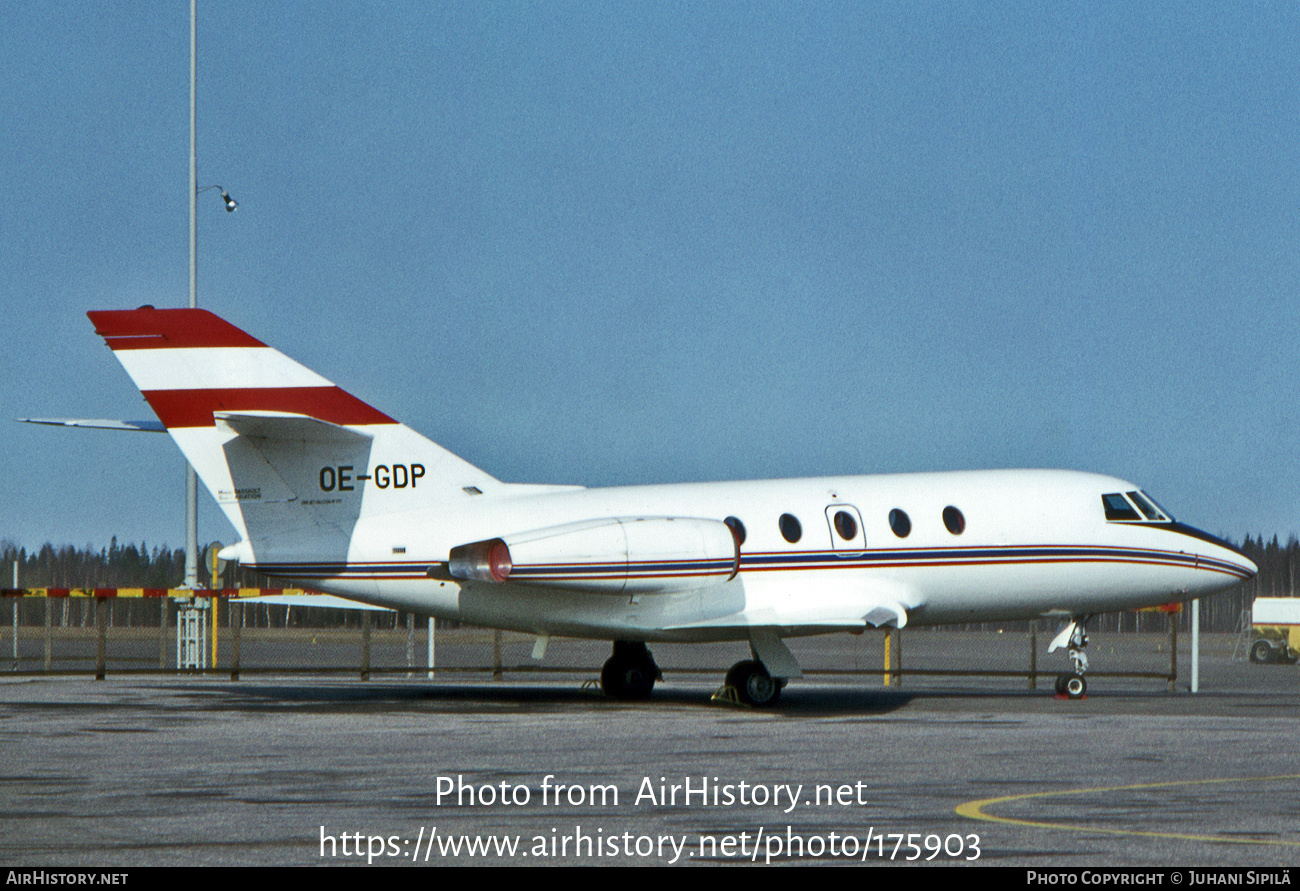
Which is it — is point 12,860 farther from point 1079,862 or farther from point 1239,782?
point 1239,782

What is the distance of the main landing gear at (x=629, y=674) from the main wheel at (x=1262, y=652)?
2788cm

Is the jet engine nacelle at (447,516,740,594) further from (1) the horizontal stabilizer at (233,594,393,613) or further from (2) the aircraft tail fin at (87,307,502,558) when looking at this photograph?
(1) the horizontal stabilizer at (233,594,393,613)

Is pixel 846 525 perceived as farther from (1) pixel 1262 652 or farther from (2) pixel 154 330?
(1) pixel 1262 652

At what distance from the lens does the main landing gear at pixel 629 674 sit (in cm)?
2373

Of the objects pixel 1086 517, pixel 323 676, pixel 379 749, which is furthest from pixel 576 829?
pixel 323 676

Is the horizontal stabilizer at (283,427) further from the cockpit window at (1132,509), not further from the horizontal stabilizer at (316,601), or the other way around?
the cockpit window at (1132,509)

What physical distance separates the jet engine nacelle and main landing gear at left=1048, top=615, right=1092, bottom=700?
598 centimetres

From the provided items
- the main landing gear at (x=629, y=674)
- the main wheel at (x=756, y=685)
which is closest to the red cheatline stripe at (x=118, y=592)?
the main landing gear at (x=629, y=674)

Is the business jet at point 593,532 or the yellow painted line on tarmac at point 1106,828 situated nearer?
the yellow painted line on tarmac at point 1106,828

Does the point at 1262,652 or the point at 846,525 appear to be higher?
the point at 846,525

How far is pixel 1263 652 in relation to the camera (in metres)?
45.2

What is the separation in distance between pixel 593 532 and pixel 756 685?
323cm

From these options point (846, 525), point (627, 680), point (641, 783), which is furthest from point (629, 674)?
point (641, 783)

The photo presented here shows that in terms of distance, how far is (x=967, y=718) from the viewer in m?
19.5
